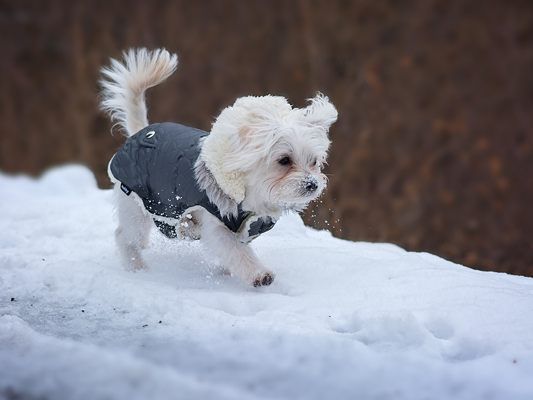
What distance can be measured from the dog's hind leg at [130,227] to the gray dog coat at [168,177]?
9cm

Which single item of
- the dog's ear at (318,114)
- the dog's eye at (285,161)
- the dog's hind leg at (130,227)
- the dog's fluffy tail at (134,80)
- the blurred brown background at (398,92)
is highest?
the blurred brown background at (398,92)

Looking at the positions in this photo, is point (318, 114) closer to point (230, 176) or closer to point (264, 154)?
point (264, 154)

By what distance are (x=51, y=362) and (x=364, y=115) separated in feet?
31.0

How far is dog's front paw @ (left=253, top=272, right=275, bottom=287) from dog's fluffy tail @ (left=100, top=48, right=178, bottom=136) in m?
1.40

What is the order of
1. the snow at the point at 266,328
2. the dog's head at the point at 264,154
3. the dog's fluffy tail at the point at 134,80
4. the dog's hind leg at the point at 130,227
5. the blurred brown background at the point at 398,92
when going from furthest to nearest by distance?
the blurred brown background at the point at 398,92 → the dog's fluffy tail at the point at 134,80 → the dog's hind leg at the point at 130,227 → the dog's head at the point at 264,154 → the snow at the point at 266,328

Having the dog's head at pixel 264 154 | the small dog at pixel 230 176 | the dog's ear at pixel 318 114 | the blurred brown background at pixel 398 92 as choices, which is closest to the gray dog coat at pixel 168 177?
the small dog at pixel 230 176

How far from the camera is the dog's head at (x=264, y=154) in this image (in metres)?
3.48

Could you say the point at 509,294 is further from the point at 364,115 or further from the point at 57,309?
the point at 364,115

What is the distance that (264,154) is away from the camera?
11.3 feet

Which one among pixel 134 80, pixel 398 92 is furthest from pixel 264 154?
pixel 398 92

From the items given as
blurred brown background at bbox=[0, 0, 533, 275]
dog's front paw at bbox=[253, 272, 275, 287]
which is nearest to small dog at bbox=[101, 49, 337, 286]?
dog's front paw at bbox=[253, 272, 275, 287]

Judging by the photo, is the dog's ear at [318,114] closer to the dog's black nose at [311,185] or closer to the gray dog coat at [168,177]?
the dog's black nose at [311,185]

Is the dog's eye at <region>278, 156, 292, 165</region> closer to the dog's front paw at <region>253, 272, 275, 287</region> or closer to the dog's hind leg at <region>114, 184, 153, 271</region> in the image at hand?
the dog's front paw at <region>253, 272, 275, 287</region>

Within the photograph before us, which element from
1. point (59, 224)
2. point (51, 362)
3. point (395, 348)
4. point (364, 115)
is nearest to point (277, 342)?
point (395, 348)
